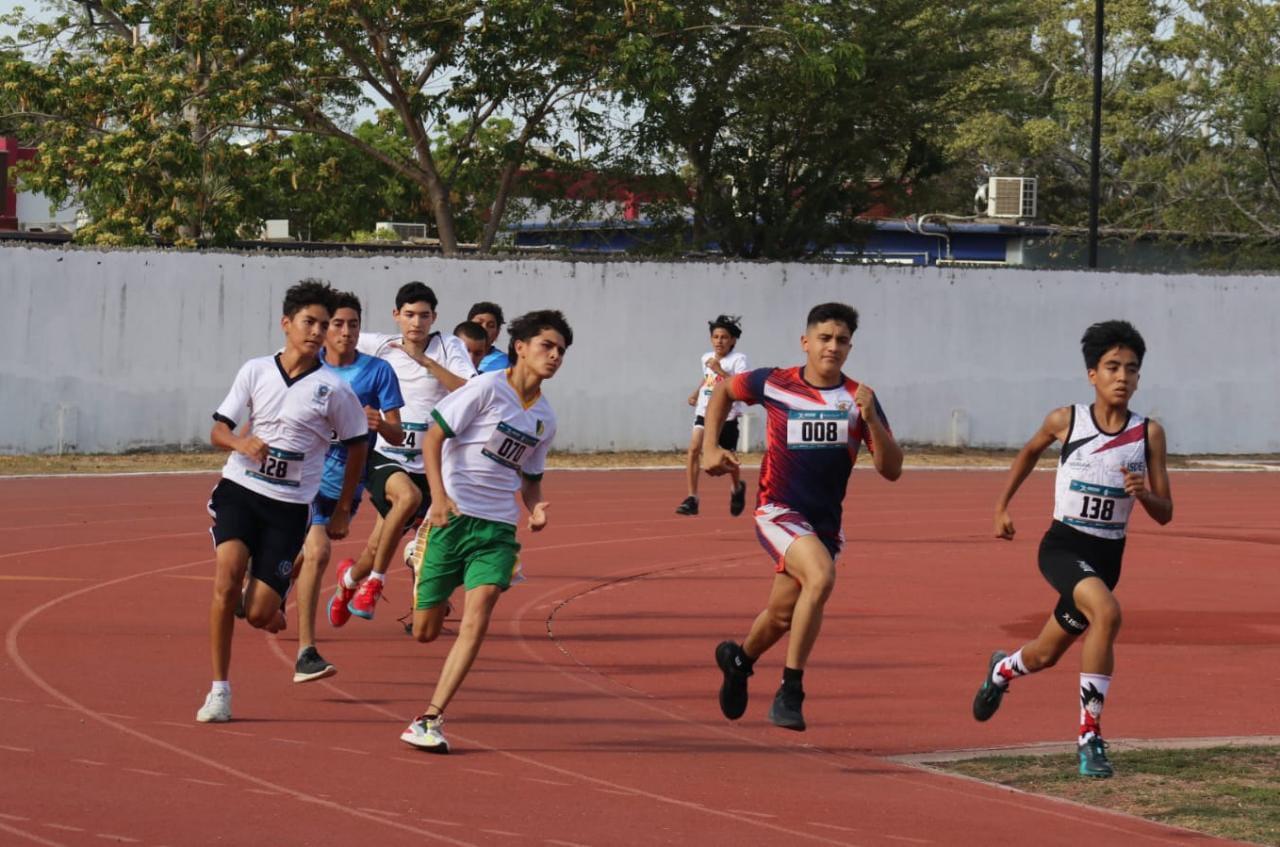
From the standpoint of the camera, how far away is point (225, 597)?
349 inches

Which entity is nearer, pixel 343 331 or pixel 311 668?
pixel 311 668

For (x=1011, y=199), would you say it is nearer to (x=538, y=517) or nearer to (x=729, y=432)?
(x=729, y=432)

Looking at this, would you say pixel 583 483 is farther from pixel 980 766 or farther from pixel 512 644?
pixel 980 766

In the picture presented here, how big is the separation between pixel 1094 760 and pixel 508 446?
9.29ft

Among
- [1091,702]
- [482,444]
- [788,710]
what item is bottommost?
[788,710]

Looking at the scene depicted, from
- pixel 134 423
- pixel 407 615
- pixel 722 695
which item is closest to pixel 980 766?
pixel 722 695

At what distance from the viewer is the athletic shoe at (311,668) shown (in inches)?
380

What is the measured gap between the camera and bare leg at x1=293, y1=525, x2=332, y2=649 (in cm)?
Result: 998

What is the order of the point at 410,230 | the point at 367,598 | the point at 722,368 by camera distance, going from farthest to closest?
1. the point at 410,230
2. the point at 722,368
3. the point at 367,598

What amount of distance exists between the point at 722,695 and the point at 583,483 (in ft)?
50.6

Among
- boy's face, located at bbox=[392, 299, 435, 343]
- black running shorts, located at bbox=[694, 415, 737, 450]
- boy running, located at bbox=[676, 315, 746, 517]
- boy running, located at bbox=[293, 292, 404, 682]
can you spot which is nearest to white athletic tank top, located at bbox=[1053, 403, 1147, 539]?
boy running, located at bbox=[293, 292, 404, 682]

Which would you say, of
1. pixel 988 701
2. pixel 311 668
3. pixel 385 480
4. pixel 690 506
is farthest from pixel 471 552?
pixel 690 506

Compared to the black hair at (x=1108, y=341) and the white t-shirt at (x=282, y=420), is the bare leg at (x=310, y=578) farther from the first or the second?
the black hair at (x=1108, y=341)

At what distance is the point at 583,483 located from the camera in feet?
80.1
